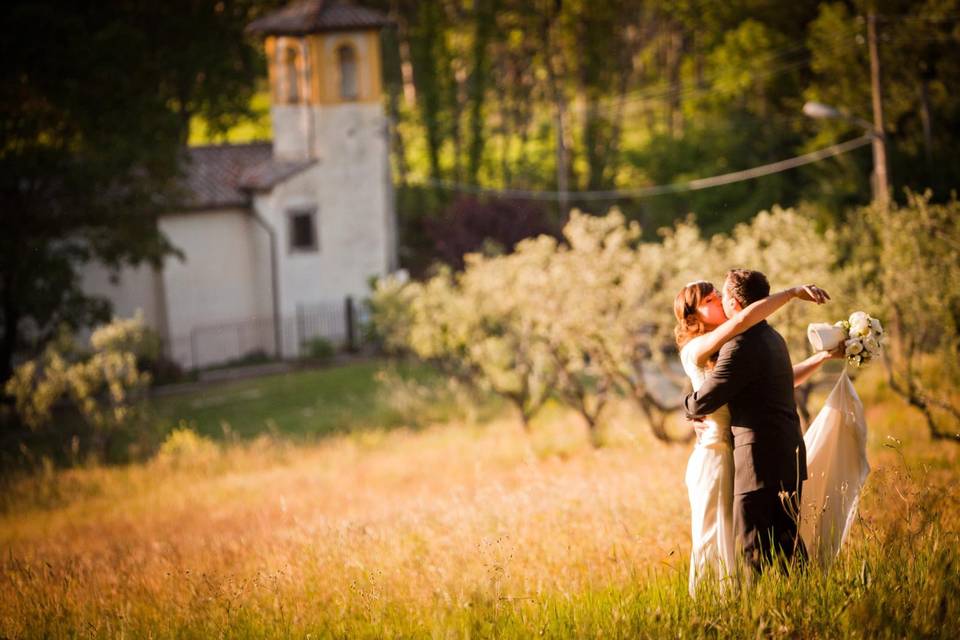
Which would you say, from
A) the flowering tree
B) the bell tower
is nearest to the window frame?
the bell tower

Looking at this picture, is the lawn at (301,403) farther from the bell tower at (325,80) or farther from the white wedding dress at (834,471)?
the white wedding dress at (834,471)

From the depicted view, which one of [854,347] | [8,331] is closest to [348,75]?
[8,331]

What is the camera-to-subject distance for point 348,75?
30.6m

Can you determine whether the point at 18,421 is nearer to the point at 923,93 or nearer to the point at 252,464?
the point at 252,464

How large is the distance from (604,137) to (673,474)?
35320mm

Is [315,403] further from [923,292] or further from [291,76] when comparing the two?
[923,292]

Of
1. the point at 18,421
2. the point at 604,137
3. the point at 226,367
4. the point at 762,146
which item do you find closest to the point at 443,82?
the point at 604,137

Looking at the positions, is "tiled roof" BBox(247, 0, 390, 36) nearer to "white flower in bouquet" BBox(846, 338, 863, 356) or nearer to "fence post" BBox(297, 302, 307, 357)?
"fence post" BBox(297, 302, 307, 357)

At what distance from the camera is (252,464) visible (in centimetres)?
1686

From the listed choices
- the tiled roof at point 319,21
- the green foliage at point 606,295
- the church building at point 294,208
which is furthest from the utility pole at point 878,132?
the church building at point 294,208

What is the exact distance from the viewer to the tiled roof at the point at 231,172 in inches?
1150

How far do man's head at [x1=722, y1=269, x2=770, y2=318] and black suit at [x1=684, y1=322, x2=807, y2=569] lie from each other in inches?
5.9

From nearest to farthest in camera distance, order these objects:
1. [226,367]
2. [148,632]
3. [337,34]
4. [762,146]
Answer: [148,632], [226,367], [337,34], [762,146]

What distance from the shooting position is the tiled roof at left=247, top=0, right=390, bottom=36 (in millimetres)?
29750
